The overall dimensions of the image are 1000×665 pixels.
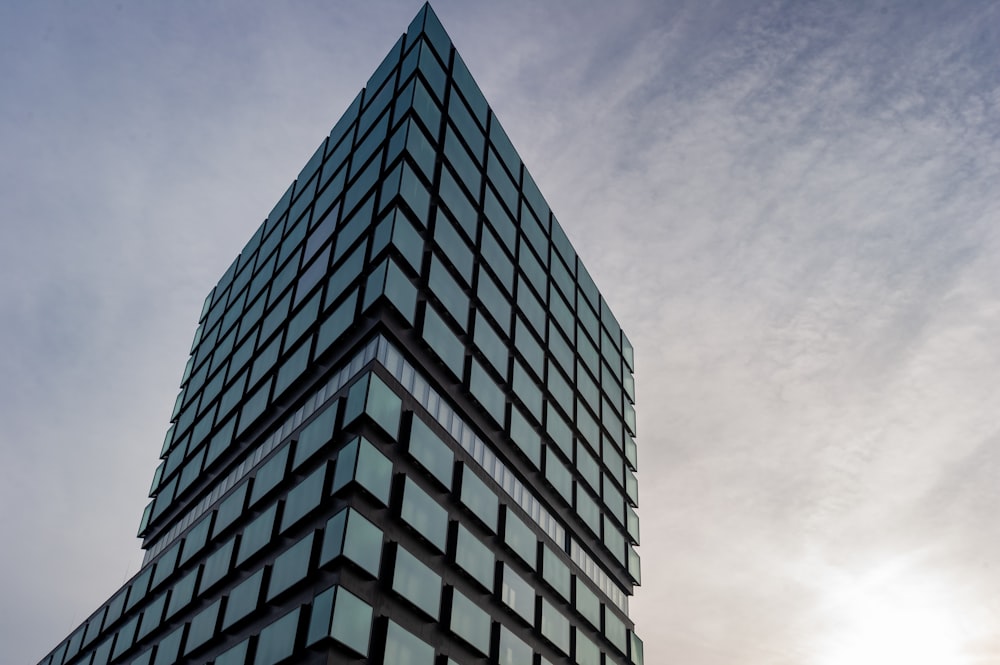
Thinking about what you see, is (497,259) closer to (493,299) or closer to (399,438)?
(493,299)

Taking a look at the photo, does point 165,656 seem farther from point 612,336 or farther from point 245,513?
point 612,336

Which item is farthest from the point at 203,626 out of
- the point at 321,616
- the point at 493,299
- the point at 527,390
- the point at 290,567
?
the point at 493,299

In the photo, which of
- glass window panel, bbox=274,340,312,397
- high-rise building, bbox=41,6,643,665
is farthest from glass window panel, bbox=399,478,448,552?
glass window panel, bbox=274,340,312,397

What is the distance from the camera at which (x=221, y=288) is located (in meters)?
93.4

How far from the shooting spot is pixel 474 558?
53656mm

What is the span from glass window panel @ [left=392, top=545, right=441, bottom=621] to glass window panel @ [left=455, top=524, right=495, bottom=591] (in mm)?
3070

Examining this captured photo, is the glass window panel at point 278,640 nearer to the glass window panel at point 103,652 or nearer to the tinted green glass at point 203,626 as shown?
the tinted green glass at point 203,626

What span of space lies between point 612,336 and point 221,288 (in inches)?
1785

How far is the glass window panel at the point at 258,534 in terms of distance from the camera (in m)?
51.1

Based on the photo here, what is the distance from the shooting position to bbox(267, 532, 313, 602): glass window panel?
148 ft

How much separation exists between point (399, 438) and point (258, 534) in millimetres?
11630

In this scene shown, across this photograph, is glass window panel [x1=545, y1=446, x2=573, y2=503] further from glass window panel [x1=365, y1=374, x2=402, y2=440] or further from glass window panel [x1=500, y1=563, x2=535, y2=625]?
glass window panel [x1=365, y1=374, x2=402, y2=440]

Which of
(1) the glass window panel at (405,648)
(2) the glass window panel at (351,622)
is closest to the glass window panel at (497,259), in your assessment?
(1) the glass window panel at (405,648)

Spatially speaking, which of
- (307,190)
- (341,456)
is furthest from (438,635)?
(307,190)
